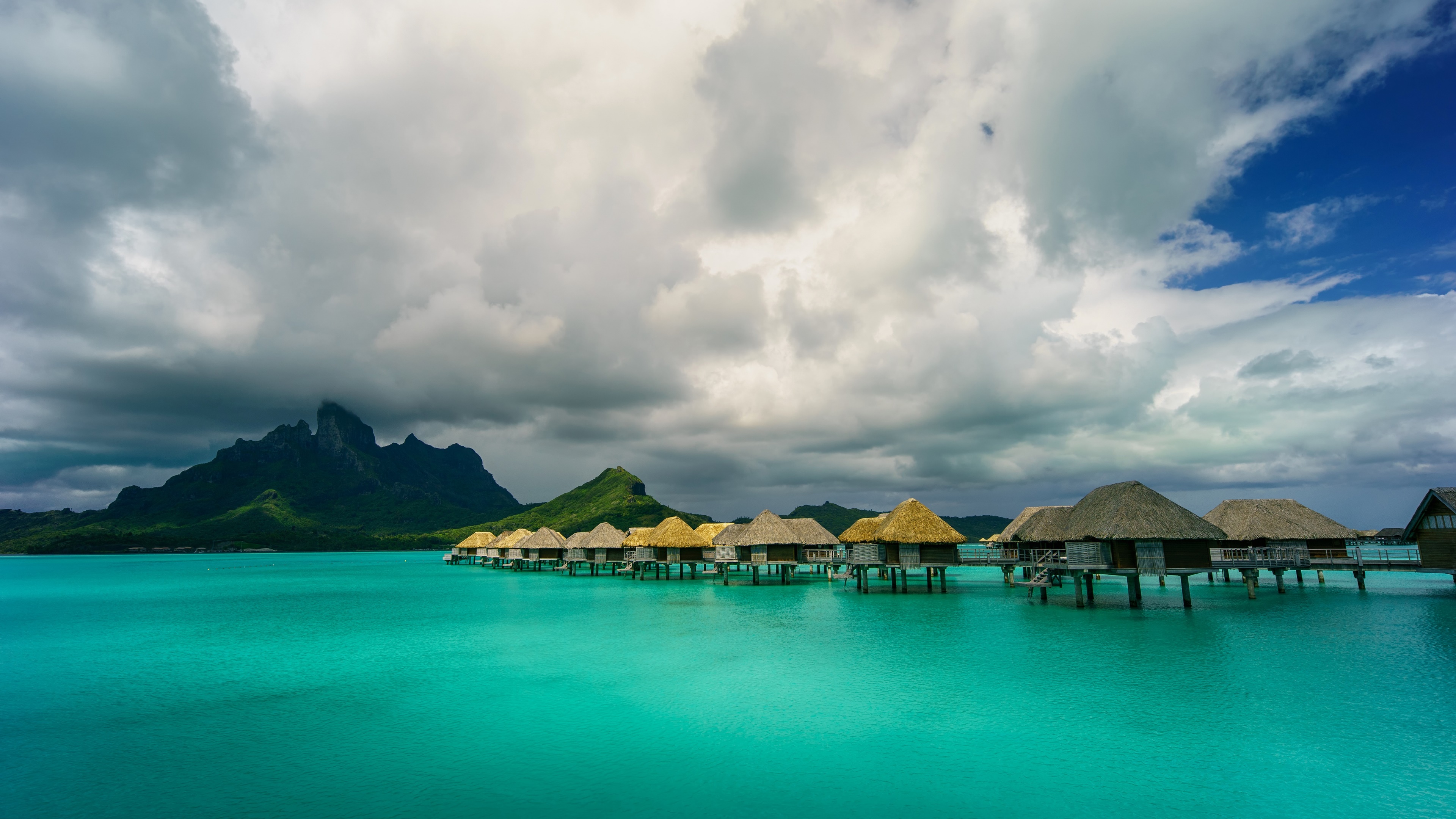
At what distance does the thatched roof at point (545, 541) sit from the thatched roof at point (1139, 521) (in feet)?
177

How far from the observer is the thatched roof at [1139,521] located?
27797 millimetres

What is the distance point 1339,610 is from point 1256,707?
22.2m

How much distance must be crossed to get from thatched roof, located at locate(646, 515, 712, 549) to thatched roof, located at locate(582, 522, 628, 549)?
19.3 feet

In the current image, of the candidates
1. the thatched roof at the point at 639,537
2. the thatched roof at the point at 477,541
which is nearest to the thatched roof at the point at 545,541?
the thatched roof at the point at 639,537

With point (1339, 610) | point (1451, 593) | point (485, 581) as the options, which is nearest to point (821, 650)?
point (1339, 610)

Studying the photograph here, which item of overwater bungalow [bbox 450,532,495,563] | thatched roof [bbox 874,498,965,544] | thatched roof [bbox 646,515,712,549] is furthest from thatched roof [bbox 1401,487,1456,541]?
overwater bungalow [bbox 450,532,495,563]

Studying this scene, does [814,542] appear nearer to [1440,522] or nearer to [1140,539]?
[1140,539]

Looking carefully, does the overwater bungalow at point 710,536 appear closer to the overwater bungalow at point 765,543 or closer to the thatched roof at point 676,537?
the thatched roof at point 676,537

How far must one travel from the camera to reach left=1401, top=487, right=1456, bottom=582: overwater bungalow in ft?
93.6

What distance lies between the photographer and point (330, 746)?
12.9 meters

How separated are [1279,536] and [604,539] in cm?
5028

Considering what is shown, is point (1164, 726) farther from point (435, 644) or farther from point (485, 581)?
point (485, 581)

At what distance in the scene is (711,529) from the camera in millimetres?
62156

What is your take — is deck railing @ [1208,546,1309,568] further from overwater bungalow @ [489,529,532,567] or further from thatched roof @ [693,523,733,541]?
overwater bungalow @ [489,529,532,567]
